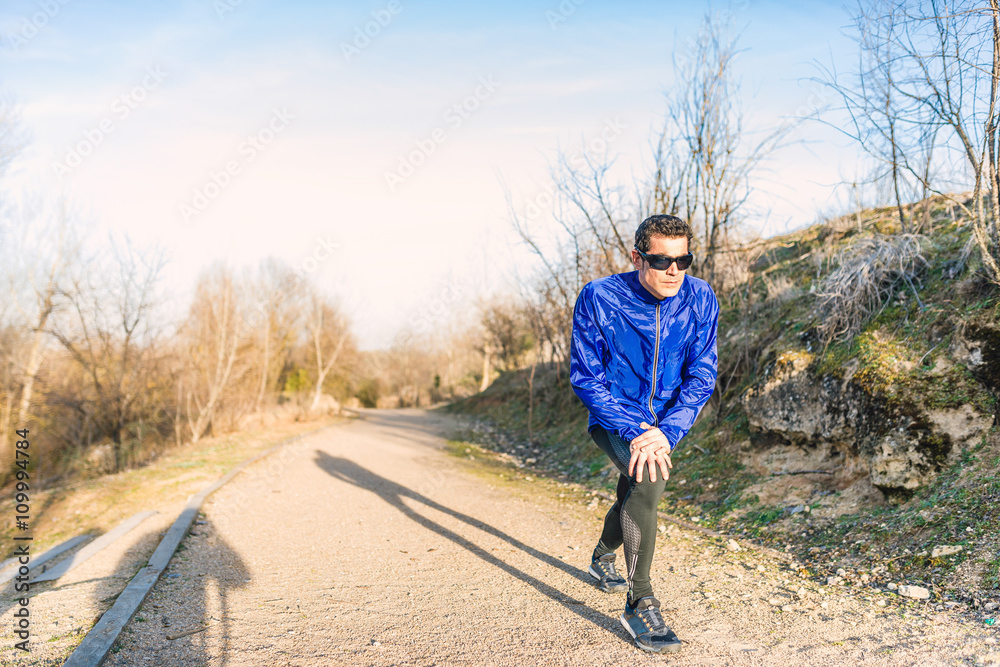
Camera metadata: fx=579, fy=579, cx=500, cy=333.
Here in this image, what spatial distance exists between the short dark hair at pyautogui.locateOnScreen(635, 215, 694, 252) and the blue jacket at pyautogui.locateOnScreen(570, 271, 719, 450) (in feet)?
0.69

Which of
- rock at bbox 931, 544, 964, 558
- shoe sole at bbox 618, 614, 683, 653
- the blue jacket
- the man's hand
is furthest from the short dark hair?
rock at bbox 931, 544, 964, 558

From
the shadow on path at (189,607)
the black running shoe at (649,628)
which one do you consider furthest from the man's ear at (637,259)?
the shadow on path at (189,607)

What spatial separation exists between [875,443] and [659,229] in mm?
2953

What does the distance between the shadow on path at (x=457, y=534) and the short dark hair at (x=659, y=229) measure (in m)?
2.15

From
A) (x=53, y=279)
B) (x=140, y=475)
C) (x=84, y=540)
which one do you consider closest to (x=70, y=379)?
(x=53, y=279)

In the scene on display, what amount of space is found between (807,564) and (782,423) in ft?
6.64

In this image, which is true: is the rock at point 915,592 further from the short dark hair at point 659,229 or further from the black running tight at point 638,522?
the short dark hair at point 659,229

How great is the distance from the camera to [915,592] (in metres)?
3.33

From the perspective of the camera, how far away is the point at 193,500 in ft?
21.1

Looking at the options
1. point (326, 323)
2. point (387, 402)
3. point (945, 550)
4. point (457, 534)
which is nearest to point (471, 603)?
point (457, 534)

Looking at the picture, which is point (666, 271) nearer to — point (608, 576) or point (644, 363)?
point (644, 363)

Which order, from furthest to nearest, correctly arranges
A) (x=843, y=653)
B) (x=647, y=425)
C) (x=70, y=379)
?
(x=70, y=379) < (x=647, y=425) < (x=843, y=653)

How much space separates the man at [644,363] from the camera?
3.10 metres

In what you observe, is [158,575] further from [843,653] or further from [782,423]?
[782,423]
